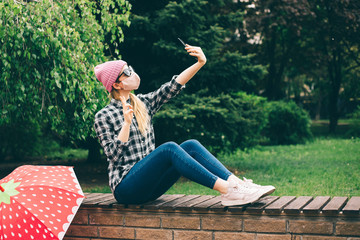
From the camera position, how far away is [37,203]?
A: 2.79 m

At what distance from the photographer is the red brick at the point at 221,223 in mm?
2922

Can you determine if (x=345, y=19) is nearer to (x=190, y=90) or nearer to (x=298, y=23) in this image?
(x=298, y=23)

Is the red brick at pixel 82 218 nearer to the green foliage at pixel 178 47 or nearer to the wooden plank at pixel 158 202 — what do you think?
the wooden plank at pixel 158 202

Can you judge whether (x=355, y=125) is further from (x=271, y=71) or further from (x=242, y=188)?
(x=242, y=188)

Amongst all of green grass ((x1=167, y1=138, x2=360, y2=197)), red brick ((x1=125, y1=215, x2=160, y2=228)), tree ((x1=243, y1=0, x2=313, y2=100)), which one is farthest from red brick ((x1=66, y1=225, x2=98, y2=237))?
tree ((x1=243, y1=0, x2=313, y2=100))

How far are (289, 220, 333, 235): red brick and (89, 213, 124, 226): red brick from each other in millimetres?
1234

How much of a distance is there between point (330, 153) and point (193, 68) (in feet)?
29.0

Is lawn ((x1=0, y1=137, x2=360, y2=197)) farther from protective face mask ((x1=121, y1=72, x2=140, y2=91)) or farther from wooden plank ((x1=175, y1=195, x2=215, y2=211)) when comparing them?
protective face mask ((x1=121, y1=72, x2=140, y2=91))

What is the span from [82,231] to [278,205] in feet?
4.94

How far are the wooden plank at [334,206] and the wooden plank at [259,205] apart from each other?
388 millimetres

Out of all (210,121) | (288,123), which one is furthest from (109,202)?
(288,123)

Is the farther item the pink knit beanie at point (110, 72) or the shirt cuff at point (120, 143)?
the pink knit beanie at point (110, 72)

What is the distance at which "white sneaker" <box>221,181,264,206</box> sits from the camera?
2.88m

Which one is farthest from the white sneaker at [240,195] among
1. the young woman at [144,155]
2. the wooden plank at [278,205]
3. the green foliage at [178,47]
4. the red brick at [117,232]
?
the green foliage at [178,47]
